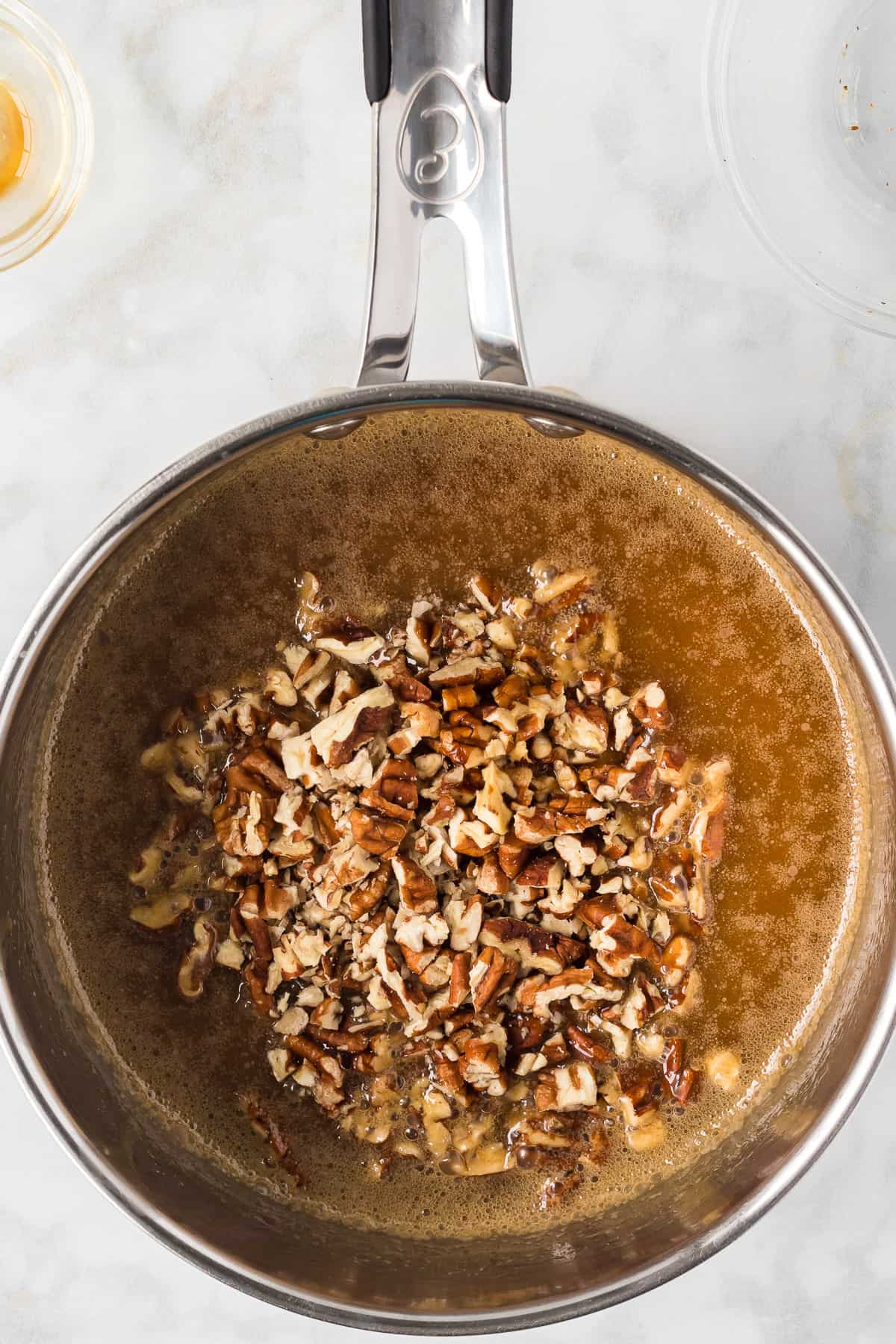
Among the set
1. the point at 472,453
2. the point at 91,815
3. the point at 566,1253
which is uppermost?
the point at 472,453

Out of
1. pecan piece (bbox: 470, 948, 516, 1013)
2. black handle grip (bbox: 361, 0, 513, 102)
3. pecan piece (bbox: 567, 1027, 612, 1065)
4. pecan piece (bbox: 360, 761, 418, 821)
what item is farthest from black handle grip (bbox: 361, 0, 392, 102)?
pecan piece (bbox: 567, 1027, 612, 1065)

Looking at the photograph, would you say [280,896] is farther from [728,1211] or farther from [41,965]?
[728,1211]

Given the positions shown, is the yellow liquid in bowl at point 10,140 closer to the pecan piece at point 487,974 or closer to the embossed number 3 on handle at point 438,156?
the embossed number 3 on handle at point 438,156

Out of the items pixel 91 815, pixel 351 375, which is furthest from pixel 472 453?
pixel 91 815

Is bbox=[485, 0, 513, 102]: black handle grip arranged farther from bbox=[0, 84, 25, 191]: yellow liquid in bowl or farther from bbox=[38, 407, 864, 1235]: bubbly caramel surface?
bbox=[0, 84, 25, 191]: yellow liquid in bowl

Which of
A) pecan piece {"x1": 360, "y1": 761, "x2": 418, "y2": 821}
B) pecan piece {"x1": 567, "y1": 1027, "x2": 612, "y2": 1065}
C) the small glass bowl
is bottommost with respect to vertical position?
pecan piece {"x1": 567, "y1": 1027, "x2": 612, "y2": 1065}

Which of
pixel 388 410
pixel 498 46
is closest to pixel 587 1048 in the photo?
pixel 388 410
